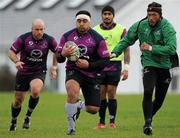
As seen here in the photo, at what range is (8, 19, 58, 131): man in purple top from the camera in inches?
699

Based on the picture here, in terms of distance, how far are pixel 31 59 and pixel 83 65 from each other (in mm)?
2567

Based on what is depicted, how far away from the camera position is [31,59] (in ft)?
58.9

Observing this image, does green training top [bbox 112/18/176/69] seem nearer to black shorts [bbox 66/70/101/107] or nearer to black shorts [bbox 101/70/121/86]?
black shorts [bbox 66/70/101/107]

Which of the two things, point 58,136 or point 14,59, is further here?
point 14,59

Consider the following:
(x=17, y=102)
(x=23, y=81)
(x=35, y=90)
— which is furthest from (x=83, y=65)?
(x=17, y=102)

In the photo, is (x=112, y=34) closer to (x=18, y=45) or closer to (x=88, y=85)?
(x=18, y=45)

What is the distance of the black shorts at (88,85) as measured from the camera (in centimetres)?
1592

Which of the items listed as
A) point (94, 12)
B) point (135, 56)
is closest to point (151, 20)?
point (135, 56)

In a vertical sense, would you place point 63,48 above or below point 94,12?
below

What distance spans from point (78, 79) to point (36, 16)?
53778 mm

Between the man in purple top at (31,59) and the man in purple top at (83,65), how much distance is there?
1793mm

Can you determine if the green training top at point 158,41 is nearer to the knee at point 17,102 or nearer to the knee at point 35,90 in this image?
the knee at point 35,90

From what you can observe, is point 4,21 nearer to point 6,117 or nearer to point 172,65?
point 6,117

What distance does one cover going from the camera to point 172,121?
2094 centimetres
